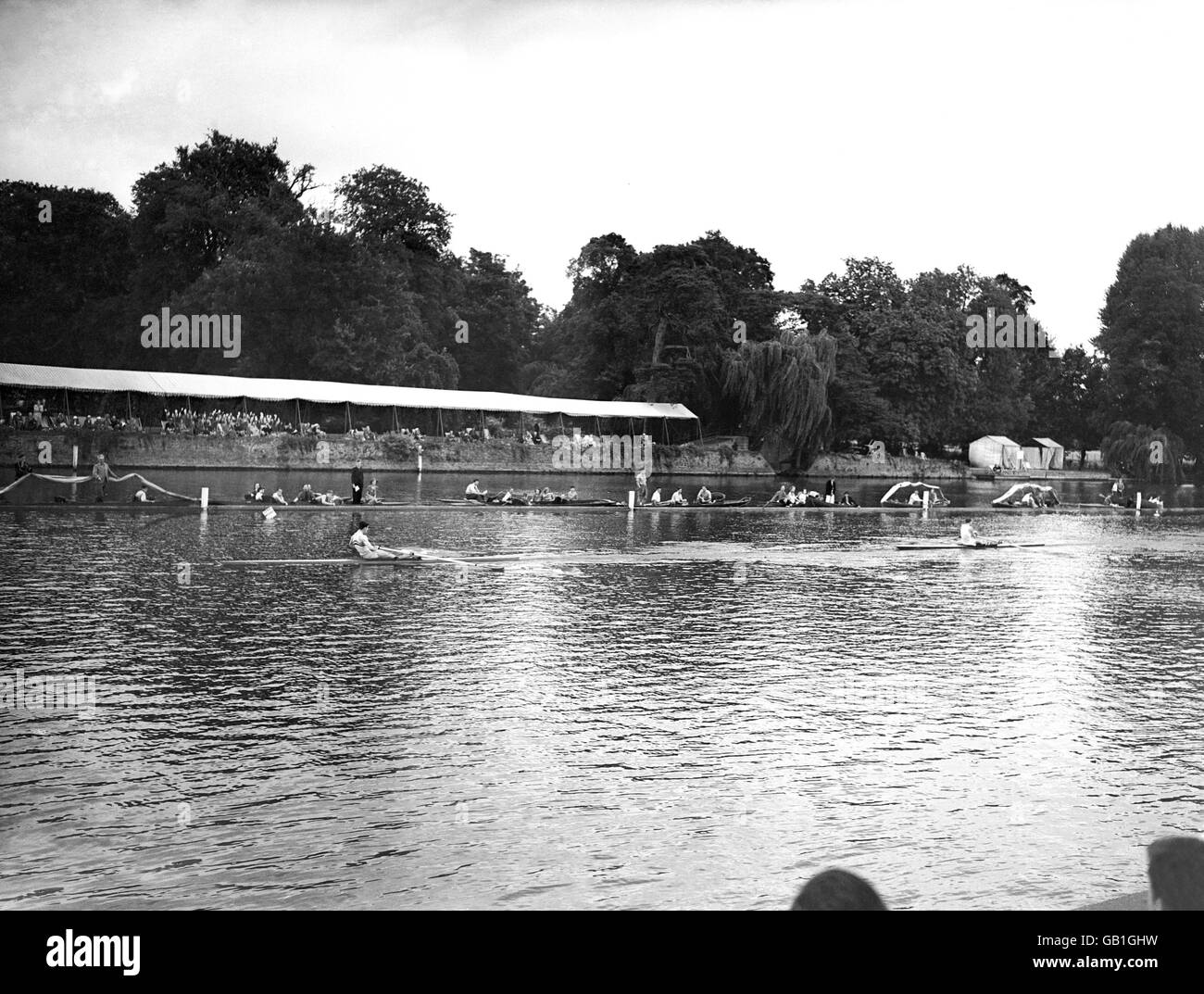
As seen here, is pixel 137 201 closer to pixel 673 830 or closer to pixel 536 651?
pixel 536 651

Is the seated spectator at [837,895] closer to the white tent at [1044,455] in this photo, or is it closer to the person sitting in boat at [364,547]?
the person sitting in boat at [364,547]

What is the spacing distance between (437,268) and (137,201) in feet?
78.4

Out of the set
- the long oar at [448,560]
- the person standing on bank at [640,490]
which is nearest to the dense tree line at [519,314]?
the person standing on bank at [640,490]

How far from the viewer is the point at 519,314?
106812 mm

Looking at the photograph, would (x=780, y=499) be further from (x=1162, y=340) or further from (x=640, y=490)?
(x=1162, y=340)

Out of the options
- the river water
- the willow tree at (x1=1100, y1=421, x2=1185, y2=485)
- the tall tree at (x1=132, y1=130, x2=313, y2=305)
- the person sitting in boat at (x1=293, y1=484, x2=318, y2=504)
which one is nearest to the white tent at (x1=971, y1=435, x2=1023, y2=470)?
the willow tree at (x1=1100, y1=421, x2=1185, y2=485)

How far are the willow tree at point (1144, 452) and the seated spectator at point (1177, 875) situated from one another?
99497 mm

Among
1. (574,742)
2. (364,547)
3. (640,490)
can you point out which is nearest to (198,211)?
(640,490)

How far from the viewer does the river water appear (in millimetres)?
8797

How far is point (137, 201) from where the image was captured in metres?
86.5

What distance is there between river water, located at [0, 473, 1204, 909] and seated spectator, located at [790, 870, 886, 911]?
4904 mm

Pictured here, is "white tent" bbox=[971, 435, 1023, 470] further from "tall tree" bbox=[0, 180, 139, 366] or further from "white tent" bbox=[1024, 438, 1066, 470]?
"tall tree" bbox=[0, 180, 139, 366]

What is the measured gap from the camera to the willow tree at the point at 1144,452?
93812 millimetres

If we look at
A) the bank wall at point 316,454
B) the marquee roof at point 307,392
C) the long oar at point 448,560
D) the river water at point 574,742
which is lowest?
the river water at point 574,742
